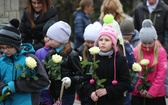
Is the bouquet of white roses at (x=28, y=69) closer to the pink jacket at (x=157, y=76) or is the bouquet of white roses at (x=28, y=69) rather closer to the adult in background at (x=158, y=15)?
the pink jacket at (x=157, y=76)

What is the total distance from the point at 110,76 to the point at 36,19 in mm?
1852

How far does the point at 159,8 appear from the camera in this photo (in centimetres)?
938

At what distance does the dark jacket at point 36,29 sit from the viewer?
7.34 m

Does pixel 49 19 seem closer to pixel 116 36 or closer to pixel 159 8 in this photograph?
pixel 116 36

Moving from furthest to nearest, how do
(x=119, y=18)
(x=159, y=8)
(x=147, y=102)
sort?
(x=159, y=8) → (x=119, y=18) → (x=147, y=102)

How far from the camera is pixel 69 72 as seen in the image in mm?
6395

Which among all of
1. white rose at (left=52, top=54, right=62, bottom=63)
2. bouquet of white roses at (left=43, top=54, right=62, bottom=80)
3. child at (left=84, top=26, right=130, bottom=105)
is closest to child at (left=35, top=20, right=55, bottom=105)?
bouquet of white roses at (left=43, top=54, right=62, bottom=80)

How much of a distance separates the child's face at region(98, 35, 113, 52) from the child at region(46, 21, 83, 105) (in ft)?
1.48

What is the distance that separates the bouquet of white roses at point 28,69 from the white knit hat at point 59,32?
1005 mm

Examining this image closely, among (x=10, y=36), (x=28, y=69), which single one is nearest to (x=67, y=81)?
(x=28, y=69)

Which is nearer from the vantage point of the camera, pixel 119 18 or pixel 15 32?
pixel 15 32

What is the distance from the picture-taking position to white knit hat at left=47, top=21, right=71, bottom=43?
6457 mm

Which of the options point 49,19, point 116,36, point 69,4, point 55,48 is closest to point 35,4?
point 49,19

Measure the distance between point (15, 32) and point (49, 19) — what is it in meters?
1.88
